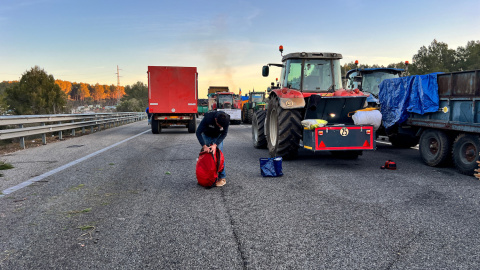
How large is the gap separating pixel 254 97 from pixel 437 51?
52.1m

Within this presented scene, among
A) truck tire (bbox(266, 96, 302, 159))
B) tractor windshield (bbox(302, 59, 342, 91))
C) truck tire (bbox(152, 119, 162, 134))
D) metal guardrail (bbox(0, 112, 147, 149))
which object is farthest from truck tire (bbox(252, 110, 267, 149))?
truck tire (bbox(152, 119, 162, 134))

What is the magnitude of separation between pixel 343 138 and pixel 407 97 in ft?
7.67

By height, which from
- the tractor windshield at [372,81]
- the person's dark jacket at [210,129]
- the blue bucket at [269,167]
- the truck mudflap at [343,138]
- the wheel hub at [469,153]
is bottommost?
the blue bucket at [269,167]

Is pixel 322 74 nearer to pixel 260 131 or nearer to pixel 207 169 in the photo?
pixel 260 131

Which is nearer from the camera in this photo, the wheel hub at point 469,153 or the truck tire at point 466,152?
the truck tire at point 466,152

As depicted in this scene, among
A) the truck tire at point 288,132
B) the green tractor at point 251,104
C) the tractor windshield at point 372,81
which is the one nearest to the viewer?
the truck tire at point 288,132

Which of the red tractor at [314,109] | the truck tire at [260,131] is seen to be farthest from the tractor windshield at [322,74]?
the truck tire at [260,131]

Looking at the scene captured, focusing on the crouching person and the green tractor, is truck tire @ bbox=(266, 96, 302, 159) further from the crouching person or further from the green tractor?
the green tractor

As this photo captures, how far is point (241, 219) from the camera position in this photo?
13.8 ft

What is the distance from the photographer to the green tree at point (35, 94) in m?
65.3

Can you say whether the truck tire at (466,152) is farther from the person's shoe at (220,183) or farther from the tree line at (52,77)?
the tree line at (52,77)

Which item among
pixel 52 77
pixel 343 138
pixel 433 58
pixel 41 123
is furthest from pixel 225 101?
pixel 52 77

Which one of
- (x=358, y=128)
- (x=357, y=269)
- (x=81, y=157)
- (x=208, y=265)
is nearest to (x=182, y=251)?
(x=208, y=265)

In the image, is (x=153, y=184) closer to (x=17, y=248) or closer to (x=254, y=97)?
(x=17, y=248)
